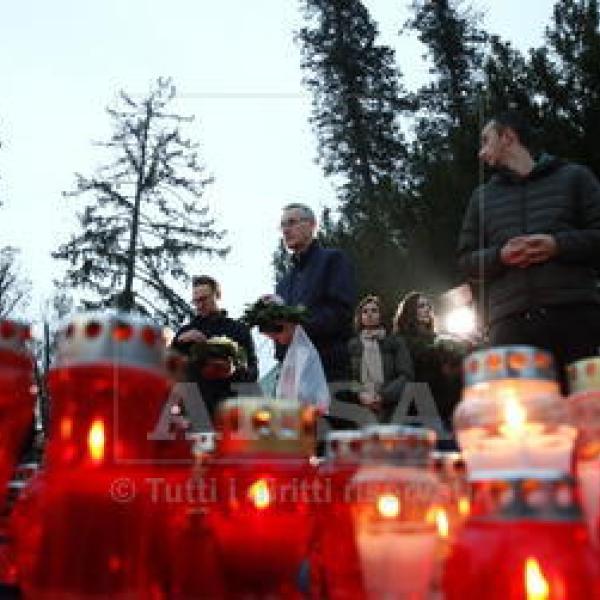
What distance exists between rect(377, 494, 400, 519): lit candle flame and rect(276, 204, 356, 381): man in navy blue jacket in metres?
2.32

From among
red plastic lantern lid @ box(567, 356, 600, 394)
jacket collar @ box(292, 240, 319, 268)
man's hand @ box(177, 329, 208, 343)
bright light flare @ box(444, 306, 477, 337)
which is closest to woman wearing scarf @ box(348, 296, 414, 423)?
man's hand @ box(177, 329, 208, 343)

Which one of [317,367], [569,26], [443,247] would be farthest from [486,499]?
[569,26]

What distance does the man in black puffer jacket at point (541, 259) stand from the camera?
2.36 metres

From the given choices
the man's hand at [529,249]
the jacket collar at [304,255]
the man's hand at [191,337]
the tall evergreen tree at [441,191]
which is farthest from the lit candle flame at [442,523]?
the tall evergreen tree at [441,191]

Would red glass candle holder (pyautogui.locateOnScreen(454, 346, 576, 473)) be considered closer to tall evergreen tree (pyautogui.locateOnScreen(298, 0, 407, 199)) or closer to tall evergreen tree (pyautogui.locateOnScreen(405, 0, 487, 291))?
tall evergreen tree (pyautogui.locateOnScreen(405, 0, 487, 291))

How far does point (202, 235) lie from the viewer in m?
18.7

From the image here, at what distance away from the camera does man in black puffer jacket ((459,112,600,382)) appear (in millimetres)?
2357

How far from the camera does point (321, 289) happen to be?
3.43 m

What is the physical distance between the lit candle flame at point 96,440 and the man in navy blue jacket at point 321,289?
2.36 metres

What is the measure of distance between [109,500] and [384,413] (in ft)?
11.3

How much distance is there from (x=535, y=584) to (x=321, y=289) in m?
2.73

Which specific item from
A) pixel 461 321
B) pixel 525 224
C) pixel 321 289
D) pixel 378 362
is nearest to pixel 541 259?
pixel 525 224

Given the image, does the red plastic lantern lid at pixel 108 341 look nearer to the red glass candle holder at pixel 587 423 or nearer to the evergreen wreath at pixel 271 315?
the red glass candle holder at pixel 587 423

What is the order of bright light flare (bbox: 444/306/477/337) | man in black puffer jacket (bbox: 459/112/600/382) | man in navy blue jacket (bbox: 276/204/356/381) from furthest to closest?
bright light flare (bbox: 444/306/477/337) → man in navy blue jacket (bbox: 276/204/356/381) → man in black puffer jacket (bbox: 459/112/600/382)
